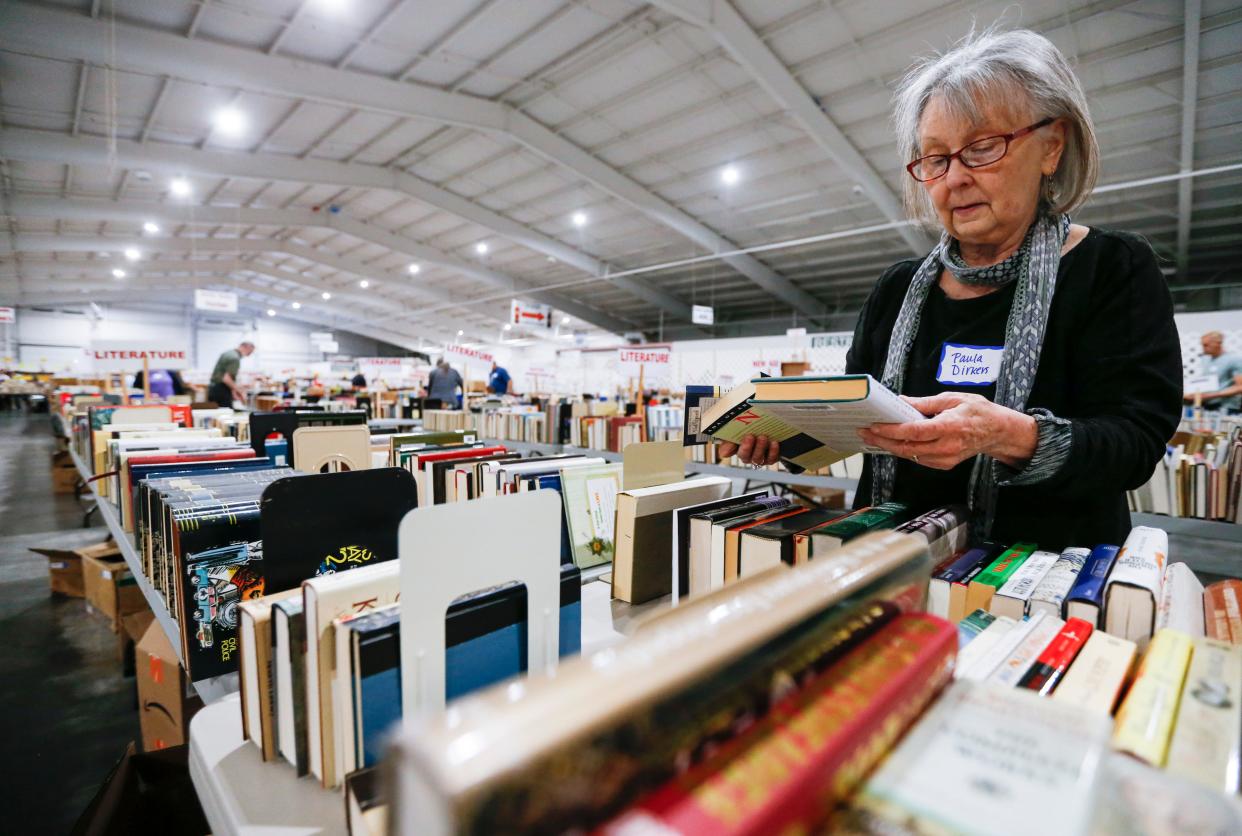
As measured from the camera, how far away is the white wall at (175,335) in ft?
68.0

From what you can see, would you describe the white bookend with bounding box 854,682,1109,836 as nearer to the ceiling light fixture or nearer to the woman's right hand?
the woman's right hand

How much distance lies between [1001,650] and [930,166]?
2.68ft

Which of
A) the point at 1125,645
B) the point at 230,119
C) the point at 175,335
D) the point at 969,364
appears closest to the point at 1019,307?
the point at 969,364

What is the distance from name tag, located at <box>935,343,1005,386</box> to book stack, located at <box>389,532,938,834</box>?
2.62 ft

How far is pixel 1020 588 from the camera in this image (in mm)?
709

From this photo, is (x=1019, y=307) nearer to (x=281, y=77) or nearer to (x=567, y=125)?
(x=281, y=77)

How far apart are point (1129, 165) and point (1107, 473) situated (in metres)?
9.76

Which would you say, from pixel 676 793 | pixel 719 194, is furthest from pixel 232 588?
pixel 719 194

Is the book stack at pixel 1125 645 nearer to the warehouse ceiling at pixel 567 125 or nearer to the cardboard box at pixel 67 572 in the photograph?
the cardboard box at pixel 67 572

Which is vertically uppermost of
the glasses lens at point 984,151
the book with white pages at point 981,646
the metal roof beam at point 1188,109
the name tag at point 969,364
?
the metal roof beam at point 1188,109

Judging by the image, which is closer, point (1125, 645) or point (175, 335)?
point (1125, 645)

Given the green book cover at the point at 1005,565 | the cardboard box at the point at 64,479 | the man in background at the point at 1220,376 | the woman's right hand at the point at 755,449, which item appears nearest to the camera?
the green book cover at the point at 1005,565

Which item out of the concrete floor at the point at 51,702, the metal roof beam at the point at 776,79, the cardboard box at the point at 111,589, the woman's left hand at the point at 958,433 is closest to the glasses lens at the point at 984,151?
the woman's left hand at the point at 958,433

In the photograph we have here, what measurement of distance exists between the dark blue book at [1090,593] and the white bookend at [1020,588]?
0.13 feet
